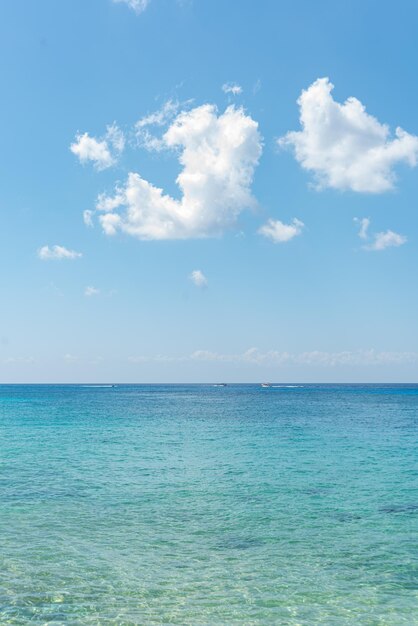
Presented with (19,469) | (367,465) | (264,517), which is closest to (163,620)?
(264,517)

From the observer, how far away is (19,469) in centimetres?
2920

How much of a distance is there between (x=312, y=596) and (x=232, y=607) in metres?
2.25

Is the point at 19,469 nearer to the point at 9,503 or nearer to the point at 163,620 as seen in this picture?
the point at 9,503

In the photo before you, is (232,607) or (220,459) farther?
(220,459)

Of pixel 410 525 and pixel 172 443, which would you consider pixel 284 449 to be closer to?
pixel 172 443

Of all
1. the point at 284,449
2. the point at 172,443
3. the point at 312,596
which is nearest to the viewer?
the point at 312,596

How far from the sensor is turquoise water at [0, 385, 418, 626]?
11.8 meters

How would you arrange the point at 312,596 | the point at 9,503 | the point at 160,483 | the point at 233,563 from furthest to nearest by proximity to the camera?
1. the point at 160,483
2. the point at 9,503
3. the point at 233,563
4. the point at 312,596

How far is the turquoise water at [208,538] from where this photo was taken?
11.8m

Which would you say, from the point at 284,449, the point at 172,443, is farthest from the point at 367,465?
the point at 172,443

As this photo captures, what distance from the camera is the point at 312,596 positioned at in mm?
12539

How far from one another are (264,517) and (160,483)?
8.43 meters

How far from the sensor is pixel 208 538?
16.9m

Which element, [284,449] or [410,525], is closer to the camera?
[410,525]
